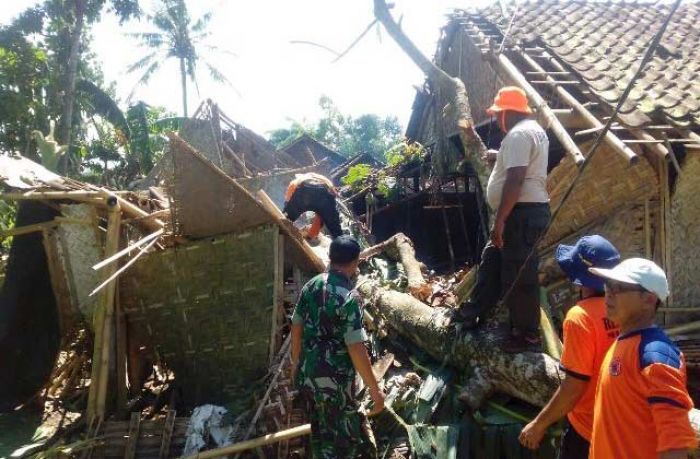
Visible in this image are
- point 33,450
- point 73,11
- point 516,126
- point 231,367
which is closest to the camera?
point 516,126

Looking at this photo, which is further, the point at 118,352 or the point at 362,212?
the point at 362,212

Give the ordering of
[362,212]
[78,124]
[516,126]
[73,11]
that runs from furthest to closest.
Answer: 1. [78,124]
2. [73,11]
3. [362,212]
4. [516,126]

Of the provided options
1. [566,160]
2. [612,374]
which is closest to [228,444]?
[612,374]

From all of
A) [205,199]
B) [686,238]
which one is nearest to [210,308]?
[205,199]

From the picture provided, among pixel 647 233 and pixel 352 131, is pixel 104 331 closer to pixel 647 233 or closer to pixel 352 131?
pixel 647 233

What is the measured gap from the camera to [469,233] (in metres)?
9.88

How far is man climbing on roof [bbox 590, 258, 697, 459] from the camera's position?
5.75 feet

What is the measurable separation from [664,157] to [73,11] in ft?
61.4

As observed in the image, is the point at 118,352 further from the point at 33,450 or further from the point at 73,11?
the point at 73,11

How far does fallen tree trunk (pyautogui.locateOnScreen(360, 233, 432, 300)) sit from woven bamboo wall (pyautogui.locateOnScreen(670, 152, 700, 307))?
2.44 m

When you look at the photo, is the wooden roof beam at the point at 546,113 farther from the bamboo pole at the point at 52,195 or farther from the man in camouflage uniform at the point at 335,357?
the bamboo pole at the point at 52,195

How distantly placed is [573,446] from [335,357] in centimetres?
143

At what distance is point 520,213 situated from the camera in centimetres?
362

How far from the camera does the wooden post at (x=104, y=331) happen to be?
15.1ft
